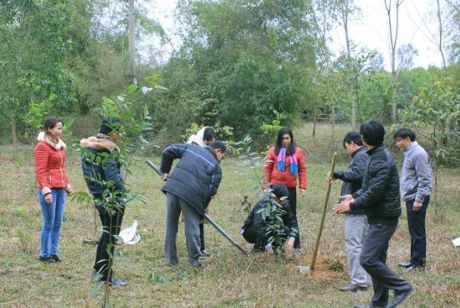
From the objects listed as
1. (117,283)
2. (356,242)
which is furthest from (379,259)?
(117,283)

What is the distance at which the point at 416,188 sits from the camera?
20.7 ft

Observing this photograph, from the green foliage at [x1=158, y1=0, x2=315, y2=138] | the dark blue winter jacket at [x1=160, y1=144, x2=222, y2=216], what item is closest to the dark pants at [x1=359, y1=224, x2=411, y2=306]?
the dark blue winter jacket at [x1=160, y1=144, x2=222, y2=216]

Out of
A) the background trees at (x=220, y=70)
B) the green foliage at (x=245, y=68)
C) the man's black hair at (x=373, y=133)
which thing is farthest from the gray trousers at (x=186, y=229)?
the green foliage at (x=245, y=68)

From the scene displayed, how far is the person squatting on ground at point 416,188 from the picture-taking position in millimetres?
6188

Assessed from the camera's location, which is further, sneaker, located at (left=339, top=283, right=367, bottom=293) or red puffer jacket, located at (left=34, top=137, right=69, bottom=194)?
red puffer jacket, located at (left=34, top=137, right=69, bottom=194)

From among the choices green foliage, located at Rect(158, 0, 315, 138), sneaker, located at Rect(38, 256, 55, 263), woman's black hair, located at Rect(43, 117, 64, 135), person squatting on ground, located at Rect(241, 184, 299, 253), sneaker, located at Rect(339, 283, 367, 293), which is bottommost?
sneaker, located at Rect(339, 283, 367, 293)

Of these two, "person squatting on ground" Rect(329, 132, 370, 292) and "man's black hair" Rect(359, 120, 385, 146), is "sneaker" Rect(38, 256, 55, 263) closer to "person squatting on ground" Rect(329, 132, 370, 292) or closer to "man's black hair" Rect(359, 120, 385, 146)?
"person squatting on ground" Rect(329, 132, 370, 292)

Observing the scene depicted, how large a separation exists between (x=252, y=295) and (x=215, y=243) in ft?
8.23

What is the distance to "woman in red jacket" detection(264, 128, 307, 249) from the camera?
281 inches

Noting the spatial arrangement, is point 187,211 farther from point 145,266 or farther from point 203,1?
point 203,1

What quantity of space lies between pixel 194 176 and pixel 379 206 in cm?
214

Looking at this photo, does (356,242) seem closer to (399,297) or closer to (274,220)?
(399,297)

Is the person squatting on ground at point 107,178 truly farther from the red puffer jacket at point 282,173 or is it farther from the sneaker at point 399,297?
the red puffer jacket at point 282,173

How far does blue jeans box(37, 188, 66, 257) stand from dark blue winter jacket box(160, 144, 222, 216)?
120cm
